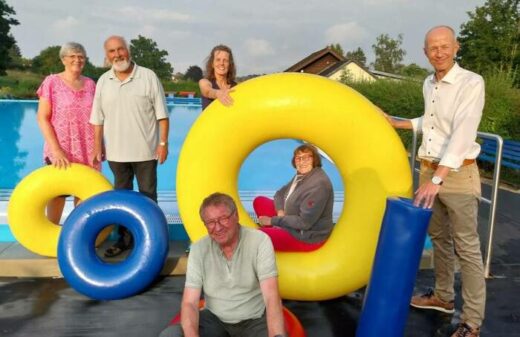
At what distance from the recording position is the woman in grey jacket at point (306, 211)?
2.71m

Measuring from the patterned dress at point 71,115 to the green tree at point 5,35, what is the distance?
125 ft

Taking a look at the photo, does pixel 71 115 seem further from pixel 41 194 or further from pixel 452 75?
pixel 452 75

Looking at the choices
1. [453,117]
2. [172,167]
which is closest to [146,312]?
[453,117]

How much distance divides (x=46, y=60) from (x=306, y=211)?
53046 mm

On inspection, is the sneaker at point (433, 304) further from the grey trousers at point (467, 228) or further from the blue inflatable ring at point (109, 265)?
the blue inflatable ring at point (109, 265)

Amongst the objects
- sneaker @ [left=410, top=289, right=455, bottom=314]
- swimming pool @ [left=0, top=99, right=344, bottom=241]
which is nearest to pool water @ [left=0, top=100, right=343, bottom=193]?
swimming pool @ [left=0, top=99, right=344, bottom=241]

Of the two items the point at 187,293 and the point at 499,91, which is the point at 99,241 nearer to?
the point at 187,293

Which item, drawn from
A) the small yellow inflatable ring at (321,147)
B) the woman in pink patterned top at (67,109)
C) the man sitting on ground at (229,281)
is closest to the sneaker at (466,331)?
the small yellow inflatable ring at (321,147)

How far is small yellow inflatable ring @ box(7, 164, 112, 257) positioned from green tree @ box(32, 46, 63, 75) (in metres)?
46.9

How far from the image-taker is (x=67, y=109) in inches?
129

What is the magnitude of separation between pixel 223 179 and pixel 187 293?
0.95 m

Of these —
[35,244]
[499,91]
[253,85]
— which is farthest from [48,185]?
[499,91]

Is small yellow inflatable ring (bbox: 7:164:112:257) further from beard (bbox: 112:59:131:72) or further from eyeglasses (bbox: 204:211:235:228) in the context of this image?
eyeglasses (bbox: 204:211:235:228)

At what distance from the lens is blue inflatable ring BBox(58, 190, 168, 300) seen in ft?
9.43
